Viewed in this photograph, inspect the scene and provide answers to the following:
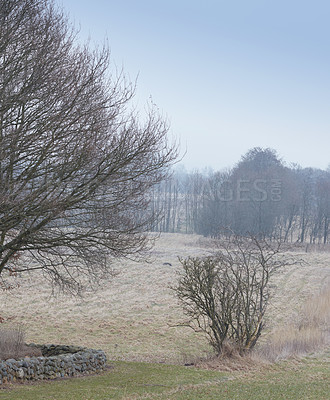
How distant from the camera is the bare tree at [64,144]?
9484mm

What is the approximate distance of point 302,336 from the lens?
17625 mm

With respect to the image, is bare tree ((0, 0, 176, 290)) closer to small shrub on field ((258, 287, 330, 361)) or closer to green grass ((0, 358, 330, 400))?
green grass ((0, 358, 330, 400))

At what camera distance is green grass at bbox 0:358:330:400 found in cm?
911

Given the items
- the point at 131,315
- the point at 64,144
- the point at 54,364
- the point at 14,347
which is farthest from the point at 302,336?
the point at 64,144

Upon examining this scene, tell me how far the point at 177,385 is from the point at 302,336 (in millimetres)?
8867

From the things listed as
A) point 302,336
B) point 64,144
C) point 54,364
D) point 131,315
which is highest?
point 64,144

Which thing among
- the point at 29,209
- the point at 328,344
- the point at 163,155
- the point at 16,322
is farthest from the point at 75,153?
the point at 16,322

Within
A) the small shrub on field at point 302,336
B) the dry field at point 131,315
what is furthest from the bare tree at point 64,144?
the small shrub on field at point 302,336

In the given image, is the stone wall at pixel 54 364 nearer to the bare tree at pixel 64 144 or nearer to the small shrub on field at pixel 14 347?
the small shrub on field at pixel 14 347

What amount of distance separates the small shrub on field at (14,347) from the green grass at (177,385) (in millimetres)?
1757

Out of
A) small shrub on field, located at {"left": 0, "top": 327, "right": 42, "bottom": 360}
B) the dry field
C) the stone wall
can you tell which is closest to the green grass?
the stone wall

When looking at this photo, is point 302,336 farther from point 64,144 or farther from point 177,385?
point 64,144

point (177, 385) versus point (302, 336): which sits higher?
point (177, 385)

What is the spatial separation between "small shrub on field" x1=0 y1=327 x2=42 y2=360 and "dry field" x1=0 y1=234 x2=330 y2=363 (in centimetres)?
62
